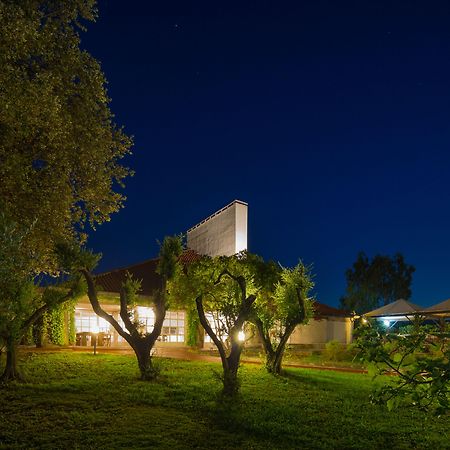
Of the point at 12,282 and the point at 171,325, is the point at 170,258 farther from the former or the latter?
the point at 171,325

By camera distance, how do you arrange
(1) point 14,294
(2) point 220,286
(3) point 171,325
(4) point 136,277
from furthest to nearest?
(4) point 136,277, (3) point 171,325, (2) point 220,286, (1) point 14,294

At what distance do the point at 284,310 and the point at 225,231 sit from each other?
13.9 metres

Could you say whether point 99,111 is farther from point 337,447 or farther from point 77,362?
point 337,447

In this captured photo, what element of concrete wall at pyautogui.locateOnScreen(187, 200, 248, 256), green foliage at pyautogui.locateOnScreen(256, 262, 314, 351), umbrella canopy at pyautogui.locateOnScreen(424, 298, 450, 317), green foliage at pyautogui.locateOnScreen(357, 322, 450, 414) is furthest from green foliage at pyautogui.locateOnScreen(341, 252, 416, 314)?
green foliage at pyautogui.locateOnScreen(357, 322, 450, 414)

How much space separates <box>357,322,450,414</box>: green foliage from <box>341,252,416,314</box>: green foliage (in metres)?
49.4

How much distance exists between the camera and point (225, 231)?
A: 29359 millimetres

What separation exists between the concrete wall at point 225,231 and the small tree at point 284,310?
11.6 metres

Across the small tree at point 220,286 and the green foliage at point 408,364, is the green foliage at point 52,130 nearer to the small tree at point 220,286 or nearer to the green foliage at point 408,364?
the small tree at point 220,286

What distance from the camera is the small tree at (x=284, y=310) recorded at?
1526cm

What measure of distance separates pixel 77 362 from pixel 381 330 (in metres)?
12.7

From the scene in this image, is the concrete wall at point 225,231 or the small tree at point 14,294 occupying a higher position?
the concrete wall at point 225,231

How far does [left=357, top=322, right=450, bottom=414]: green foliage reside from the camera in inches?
137

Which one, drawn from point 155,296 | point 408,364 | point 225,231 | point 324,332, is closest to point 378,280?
point 324,332

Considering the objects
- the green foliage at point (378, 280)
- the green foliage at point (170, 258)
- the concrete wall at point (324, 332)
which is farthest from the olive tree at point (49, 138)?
the green foliage at point (378, 280)
